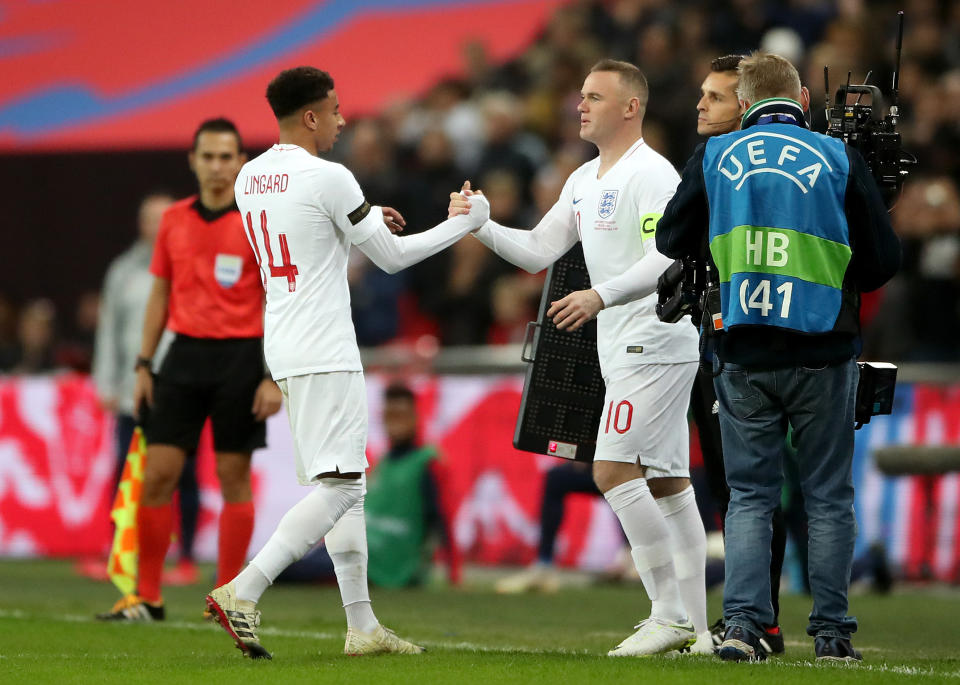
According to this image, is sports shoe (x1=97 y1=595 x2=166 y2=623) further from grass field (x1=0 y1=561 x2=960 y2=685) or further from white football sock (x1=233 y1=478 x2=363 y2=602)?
white football sock (x1=233 y1=478 x2=363 y2=602)

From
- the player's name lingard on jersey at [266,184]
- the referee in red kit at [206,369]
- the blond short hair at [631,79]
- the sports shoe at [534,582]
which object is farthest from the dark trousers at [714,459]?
the sports shoe at [534,582]

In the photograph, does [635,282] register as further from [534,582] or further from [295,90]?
[534,582]

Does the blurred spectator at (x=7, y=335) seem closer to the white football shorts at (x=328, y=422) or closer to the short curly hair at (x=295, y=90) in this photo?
the short curly hair at (x=295, y=90)

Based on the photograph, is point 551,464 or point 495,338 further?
point 495,338

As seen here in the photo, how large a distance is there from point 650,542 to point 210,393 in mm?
2703

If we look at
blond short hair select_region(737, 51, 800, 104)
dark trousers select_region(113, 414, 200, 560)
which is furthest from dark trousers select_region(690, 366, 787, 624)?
dark trousers select_region(113, 414, 200, 560)

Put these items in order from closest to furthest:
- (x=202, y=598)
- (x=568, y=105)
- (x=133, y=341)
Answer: (x=202, y=598) < (x=133, y=341) < (x=568, y=105)

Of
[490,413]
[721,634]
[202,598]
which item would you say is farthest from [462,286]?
[721,634]

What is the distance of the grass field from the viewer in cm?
597

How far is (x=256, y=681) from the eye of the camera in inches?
231

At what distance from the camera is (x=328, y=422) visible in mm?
6645

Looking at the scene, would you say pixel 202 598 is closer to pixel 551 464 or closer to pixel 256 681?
pixel 551 464

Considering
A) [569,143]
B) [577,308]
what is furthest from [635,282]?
[569,143]

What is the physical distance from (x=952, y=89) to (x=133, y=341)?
644 centimetres
